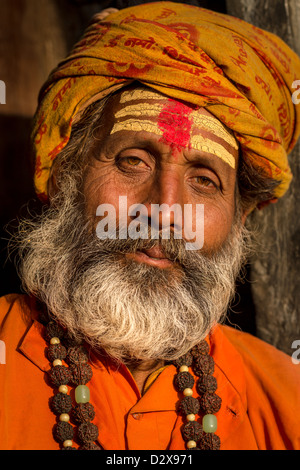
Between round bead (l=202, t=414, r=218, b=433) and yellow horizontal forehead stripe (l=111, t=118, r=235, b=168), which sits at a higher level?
yellow horizontal forehead stripe (l=111, t=118, r=235, b=168)

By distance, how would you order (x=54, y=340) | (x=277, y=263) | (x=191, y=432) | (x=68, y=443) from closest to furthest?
(x=68, y=443) → (x=191, y=432) → (x=54, y=340) → (x=277, y=263)

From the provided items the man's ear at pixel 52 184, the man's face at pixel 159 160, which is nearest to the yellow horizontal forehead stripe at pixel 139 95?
the man's face at pixel 159 160

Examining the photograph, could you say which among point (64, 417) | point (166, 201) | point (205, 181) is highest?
point (205, 181)

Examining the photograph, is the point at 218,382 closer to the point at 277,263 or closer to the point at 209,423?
the point at 209,423

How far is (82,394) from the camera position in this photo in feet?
5.84

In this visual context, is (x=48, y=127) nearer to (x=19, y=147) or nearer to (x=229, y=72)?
(x=229, y=72)

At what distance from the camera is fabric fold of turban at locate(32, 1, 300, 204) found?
189 cm

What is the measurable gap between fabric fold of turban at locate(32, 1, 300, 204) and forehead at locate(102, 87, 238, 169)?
Answer: 1.6 inches

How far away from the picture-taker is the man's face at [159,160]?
1893mm

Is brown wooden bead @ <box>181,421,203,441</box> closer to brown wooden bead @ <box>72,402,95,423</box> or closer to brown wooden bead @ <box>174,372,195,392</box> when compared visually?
brown wooden bead @ <box>174,372,195,392</box>

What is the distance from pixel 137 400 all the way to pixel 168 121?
1.01 metres

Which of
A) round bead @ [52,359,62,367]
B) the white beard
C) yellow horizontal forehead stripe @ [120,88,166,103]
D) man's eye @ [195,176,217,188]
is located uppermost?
yellow horizontal forehead stripe @ [120,88,166,103]

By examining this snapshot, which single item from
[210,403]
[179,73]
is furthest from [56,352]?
[179,73]

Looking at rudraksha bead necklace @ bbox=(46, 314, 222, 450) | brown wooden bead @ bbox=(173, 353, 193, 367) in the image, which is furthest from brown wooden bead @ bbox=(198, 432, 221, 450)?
brown wooden bead @ bbox=(173, 353, 193, 367)
